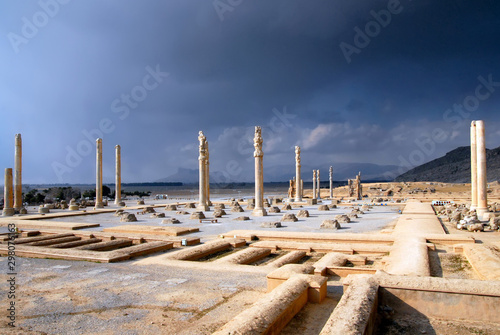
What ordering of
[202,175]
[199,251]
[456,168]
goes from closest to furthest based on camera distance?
[199,251], [202,175], [456,168]

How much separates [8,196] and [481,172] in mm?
Result: 28582

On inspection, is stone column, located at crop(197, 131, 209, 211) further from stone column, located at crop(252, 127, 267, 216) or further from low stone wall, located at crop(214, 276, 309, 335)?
low stone wall, located at crop(214, 276, 309, 335)

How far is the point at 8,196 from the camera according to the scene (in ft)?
80.9

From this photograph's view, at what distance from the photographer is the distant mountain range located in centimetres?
8618

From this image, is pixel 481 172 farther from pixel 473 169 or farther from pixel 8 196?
pixel 8 196

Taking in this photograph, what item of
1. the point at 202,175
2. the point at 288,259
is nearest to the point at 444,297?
the point at 288,259

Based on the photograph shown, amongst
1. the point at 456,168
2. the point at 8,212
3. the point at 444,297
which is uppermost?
the point at 456,168

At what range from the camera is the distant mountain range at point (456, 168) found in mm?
86175

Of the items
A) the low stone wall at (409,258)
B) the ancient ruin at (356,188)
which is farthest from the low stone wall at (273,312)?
the ancient ruin at (356,188)

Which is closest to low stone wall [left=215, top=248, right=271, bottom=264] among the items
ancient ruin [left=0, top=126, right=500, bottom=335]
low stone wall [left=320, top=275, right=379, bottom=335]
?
ancient ruin [left=0, top=126, right=500, bottom=335]

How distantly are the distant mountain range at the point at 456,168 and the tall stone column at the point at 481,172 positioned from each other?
6728 centimetres

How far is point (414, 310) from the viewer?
4.85 m

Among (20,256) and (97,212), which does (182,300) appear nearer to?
(20,256)

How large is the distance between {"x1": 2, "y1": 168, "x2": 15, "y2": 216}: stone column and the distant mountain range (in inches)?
3240
